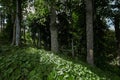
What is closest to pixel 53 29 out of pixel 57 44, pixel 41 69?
pixel 57 44

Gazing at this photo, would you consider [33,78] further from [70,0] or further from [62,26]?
[62,26]

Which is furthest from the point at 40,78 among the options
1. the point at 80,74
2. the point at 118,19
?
the point at 118,19

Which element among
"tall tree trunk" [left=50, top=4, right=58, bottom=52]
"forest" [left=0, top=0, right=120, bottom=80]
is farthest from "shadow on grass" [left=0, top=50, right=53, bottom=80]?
"tall tree trunk" [left=50, top=4, right=58, bottom=52]

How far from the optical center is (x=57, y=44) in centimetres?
1366

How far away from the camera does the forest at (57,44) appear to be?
574 cm

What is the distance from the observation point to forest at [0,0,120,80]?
5.74m

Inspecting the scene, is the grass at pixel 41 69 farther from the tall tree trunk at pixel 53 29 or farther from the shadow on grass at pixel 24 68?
the tall tree trunk at pixel 53 29

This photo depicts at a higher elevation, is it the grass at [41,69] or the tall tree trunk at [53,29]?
the tall tree trunk at [53,29]

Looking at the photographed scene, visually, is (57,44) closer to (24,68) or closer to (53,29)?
(53,29)

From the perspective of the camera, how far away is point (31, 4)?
65.1ft

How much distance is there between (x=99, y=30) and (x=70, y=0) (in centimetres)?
483

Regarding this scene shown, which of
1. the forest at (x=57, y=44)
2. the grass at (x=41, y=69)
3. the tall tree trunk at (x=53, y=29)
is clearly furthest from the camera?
the tall tree trunk at (x=53, y=29)

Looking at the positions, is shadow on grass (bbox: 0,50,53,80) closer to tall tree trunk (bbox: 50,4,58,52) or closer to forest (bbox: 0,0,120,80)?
forest (bbox: 0,0,120,80)

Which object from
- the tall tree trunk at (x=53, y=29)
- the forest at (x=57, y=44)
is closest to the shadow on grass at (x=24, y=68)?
the forest at (x=57, y=44)
